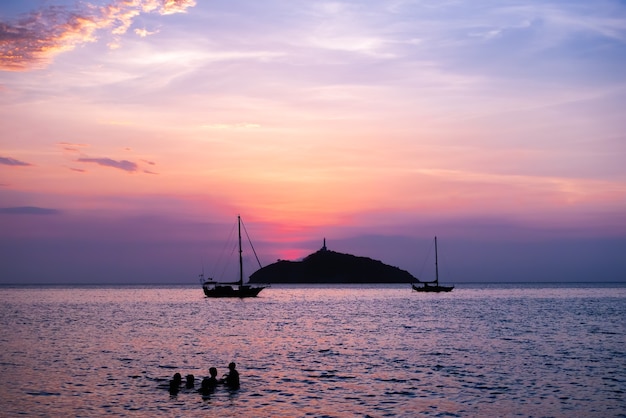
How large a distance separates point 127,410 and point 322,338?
3334cm

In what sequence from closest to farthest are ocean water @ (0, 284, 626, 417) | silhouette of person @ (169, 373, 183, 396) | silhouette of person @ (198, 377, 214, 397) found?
ocean water @ (0, 284, 626, 417) < silhouette of person @ (198, 377, 214, 397) < silhouette of person @ (169, 373, 183, 396)

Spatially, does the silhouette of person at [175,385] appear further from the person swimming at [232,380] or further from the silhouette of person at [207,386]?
the person swimming at [232,380]

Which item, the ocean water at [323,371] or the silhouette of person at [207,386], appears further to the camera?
the silhouette of person at [207,386]

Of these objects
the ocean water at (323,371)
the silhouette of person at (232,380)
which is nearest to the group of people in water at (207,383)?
the silhouette of person at (232,380)

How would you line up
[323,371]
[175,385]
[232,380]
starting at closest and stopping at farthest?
[175,385] < [232,380] < [323,371]

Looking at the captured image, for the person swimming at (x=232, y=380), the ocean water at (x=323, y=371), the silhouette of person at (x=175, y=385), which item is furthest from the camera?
the person swimming at (x=232, y=380)

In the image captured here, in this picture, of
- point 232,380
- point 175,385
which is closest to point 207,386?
point 175,385

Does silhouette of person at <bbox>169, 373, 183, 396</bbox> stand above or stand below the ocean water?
above

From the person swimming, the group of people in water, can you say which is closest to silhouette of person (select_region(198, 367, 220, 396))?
the group of people in water

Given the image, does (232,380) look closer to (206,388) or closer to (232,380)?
(232,380)

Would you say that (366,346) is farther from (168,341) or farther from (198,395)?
(198,395)

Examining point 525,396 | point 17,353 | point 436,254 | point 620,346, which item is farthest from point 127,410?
point 436,254

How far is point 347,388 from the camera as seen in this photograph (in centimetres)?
3234

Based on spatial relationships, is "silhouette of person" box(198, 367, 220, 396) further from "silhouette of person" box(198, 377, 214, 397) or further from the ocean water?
the ocean water
